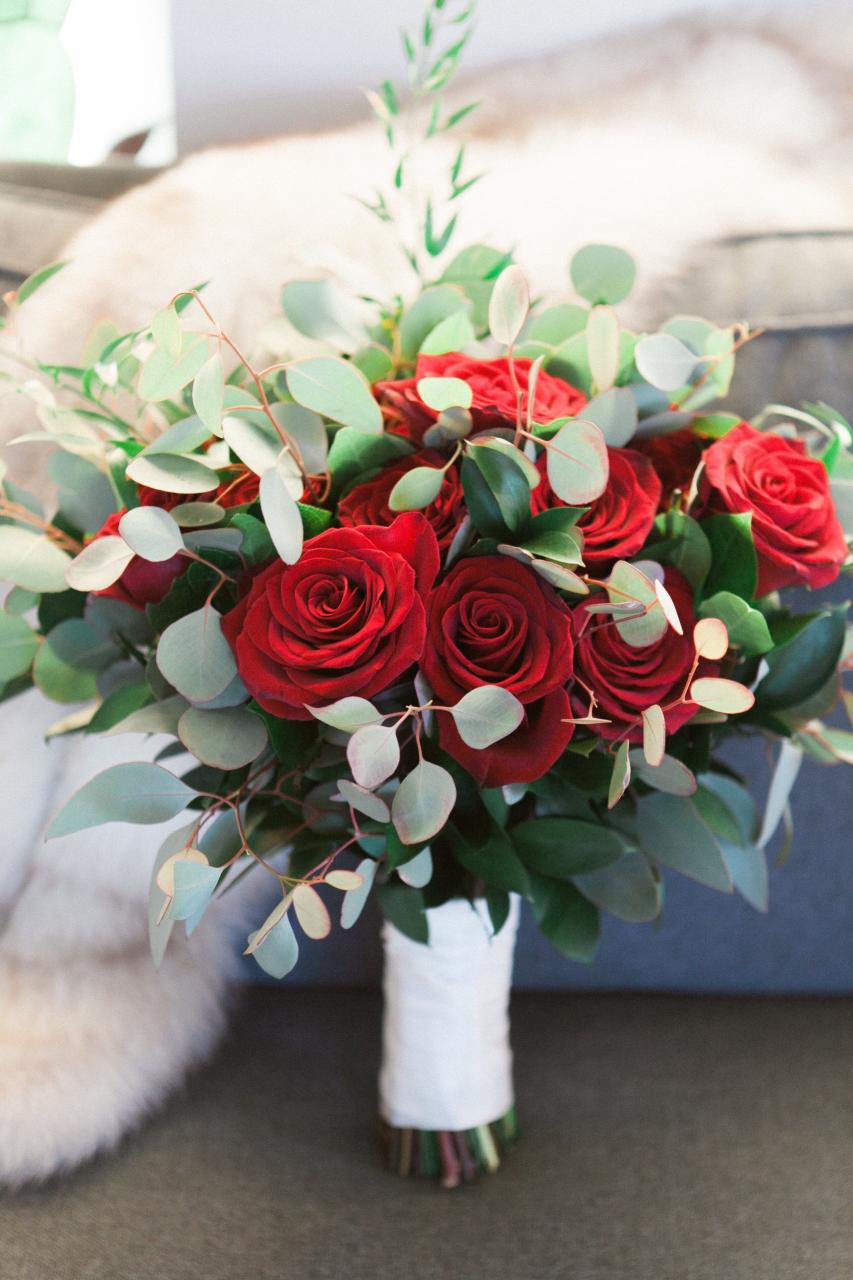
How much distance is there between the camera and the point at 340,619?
44 centimetres

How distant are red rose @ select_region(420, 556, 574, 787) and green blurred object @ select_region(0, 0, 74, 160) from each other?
831 millimetres

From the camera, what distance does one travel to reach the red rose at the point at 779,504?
521 millimetres

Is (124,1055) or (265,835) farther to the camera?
(124,1055)

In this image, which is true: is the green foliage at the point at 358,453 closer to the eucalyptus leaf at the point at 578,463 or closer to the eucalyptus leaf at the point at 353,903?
the eucalyptus leaf at the point at 578,463

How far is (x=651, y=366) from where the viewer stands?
0.53 meters

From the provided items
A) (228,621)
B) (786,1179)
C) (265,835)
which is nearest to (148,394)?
(228,621)

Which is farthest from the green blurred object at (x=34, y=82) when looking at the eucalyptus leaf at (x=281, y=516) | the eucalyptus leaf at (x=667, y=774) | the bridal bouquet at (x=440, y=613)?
the eucalyptus leaf at (x=667, y=774)

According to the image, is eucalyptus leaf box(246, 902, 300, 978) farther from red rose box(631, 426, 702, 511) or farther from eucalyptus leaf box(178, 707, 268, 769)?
red rose box(631, 426, 702, 511)

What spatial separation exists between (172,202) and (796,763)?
0.65 meters

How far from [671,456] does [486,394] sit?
132 mm

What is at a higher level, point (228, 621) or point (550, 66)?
point (550, 66)

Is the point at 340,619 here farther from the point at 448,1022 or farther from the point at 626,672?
the point at 448,1022

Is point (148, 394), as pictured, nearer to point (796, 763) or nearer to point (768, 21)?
point (796, 763)

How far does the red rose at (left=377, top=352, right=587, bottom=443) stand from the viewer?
1.65 feet
